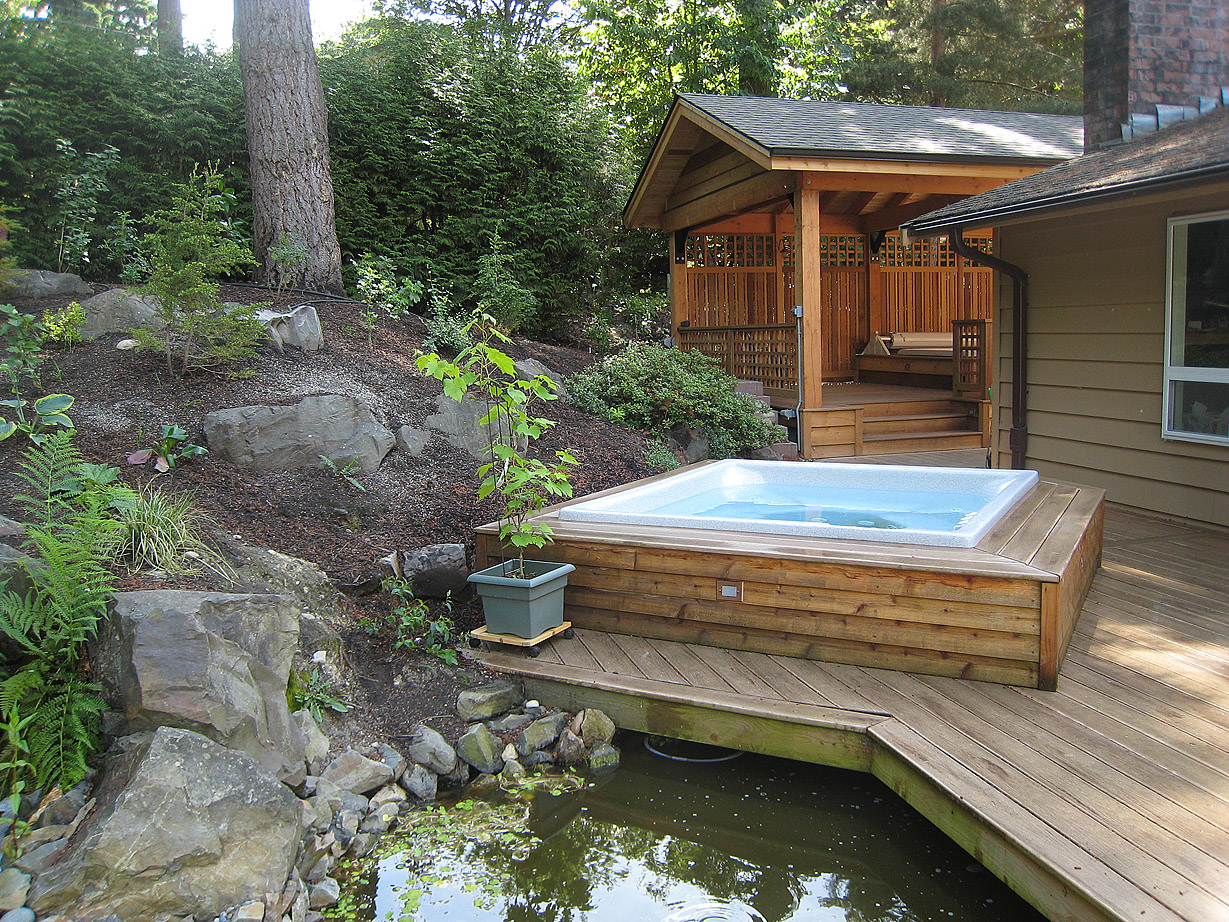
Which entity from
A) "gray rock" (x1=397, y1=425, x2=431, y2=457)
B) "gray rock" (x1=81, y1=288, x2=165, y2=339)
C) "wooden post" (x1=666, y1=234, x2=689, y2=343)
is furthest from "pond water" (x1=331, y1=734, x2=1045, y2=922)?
"wooden post" (x1=666, y1=234, x2=689, y2=343)

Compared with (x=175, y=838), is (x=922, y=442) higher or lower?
higher

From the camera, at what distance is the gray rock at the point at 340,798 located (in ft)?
9.58

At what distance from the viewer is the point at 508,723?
11.4 feet

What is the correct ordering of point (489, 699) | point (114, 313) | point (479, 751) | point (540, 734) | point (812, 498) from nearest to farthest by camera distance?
1. point (479, 751)
2. point (540, 734)
3. point (489, 699)
4. point (114, 313)
5. point (812, 498)

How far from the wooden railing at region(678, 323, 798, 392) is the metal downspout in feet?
6.47

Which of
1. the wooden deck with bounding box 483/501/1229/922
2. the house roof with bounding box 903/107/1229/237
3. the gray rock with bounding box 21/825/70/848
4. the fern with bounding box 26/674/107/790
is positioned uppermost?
the house roof with bounding box 903/107/1229/237

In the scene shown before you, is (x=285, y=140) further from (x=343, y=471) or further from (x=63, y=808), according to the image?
(x=63, y=808)

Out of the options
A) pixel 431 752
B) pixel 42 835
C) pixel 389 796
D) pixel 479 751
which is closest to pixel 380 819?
pixel 389 796

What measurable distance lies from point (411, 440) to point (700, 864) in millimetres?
3204

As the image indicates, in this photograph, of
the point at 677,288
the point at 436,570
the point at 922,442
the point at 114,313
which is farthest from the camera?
the point at 677,288

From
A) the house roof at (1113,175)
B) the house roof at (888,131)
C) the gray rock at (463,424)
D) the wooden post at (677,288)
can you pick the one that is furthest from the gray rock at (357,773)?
the wooden post at (677,288)

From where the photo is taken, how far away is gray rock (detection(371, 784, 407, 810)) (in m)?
3.03

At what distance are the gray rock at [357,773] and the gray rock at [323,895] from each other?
0.44 m

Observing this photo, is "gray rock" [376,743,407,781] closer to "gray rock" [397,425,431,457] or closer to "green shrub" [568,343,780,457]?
"gray rock" [397,425,431,457]
